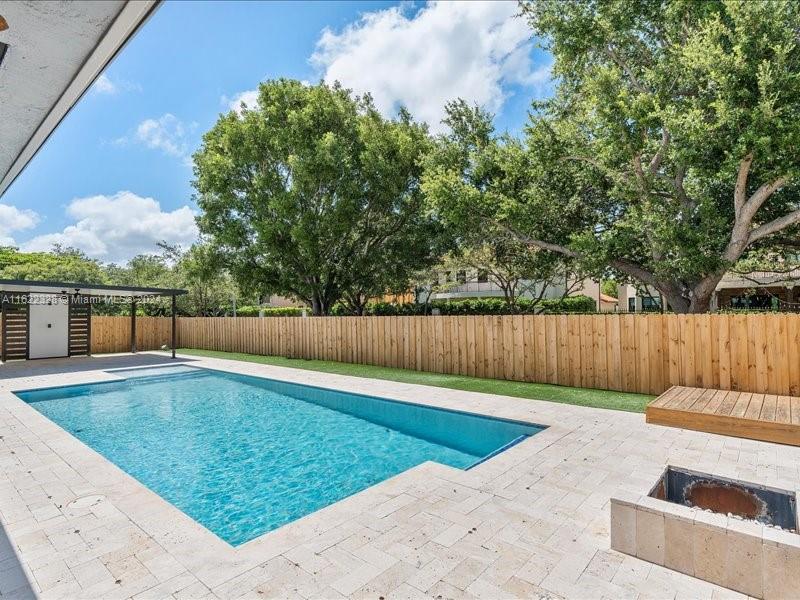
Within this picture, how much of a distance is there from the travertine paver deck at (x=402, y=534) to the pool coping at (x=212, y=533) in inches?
0.6

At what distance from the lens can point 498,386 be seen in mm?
9180

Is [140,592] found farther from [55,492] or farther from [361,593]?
[55,492]

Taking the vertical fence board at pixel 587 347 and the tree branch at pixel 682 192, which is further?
the tree branch at pixel 682 192

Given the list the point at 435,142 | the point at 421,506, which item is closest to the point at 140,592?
the point at 421,506

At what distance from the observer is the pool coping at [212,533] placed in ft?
10.1

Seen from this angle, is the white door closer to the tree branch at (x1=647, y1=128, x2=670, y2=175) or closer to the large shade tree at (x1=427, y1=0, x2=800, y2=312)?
the large shade tree at (x1=427, y1=0, x2=800, y2=312)

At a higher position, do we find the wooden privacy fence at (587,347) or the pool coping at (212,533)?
the wooden privacy fence at (587,347)

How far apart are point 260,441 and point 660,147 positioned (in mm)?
11025

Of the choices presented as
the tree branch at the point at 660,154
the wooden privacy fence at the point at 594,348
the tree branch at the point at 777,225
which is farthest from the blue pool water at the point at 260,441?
the tree branch at the point at 660,154

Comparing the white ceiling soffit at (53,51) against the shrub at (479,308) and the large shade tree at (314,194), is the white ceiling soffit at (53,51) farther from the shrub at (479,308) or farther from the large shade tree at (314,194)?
the shrub at (479,308)

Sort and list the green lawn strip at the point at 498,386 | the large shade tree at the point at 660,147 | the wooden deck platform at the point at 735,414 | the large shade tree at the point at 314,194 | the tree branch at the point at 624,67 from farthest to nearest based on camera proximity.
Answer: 1. the large shade tree at the point at 314,194
2. the tree branch at the point at 624,67
3. the large shade tree at the point at 660,147
4. the green lawn strip at the point at 498,386
5. the wooden deck platform at the point at 735,414

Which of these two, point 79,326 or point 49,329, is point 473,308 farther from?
point 49,329

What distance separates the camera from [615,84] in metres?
10.3

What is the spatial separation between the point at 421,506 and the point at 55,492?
3.54m
